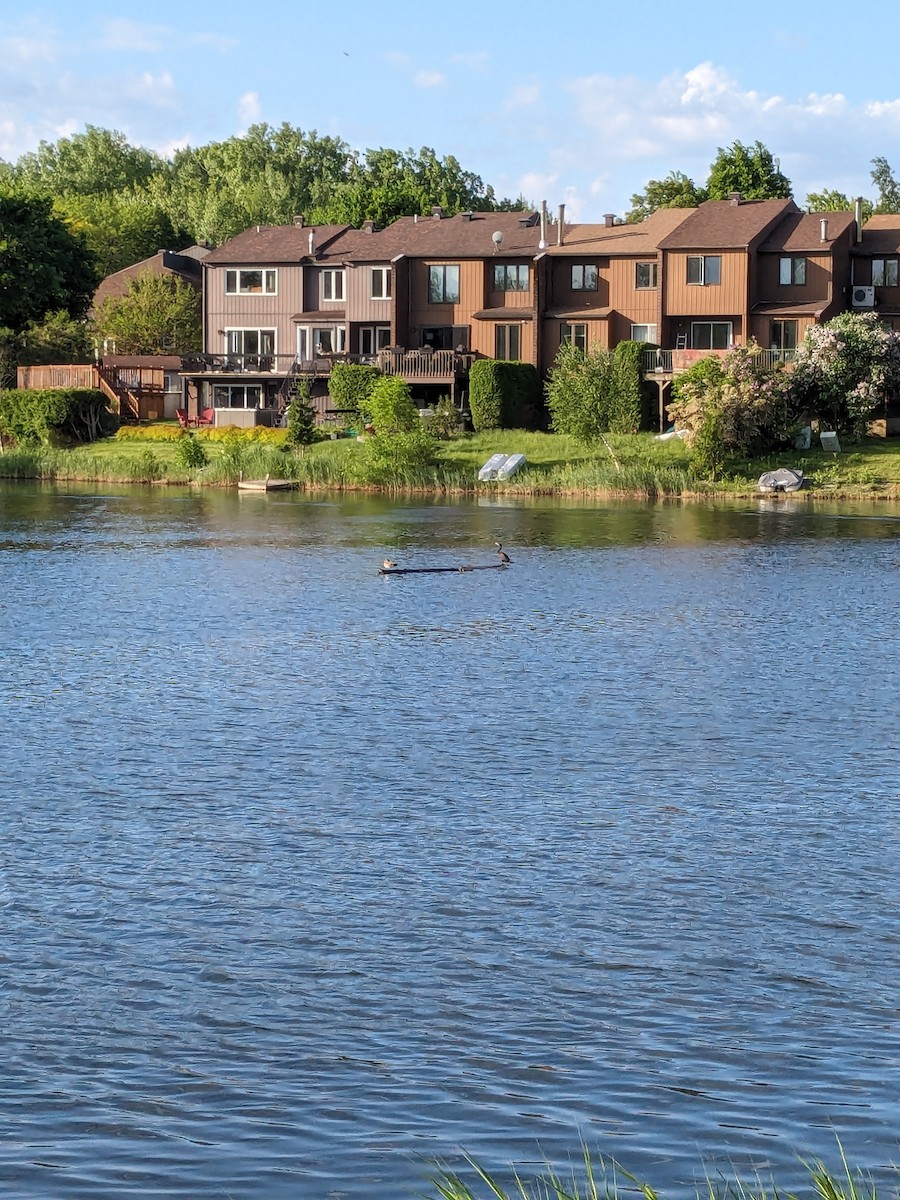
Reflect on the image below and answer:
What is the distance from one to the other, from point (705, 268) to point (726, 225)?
3546mm

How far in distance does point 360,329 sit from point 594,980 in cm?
8377

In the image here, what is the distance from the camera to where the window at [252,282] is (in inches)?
3871

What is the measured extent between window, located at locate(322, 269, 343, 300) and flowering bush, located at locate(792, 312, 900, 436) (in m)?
29.7

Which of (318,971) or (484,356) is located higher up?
(484,356)

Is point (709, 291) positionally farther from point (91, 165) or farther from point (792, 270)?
point (91, 165)

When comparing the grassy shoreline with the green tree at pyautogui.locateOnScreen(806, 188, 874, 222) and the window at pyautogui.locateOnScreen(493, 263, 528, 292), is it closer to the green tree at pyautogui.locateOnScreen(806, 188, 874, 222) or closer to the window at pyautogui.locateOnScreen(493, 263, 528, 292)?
the window at pyautogui.locateOnScreen(493, 263, 528, 292)

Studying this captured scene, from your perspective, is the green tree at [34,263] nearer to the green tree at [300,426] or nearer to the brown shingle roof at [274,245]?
the brown shingle roof at [274,245]

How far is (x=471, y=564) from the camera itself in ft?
161

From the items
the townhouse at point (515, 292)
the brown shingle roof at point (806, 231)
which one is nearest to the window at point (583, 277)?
the townhouse at point (515, 292)

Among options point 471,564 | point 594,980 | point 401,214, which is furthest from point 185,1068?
point 401,214

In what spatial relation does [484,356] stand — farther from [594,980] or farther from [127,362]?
[594,980]

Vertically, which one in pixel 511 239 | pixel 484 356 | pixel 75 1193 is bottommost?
pixel 75 1193

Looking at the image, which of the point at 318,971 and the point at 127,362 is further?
the point at 127,362

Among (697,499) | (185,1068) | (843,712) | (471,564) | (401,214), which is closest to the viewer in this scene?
(185,1068)
